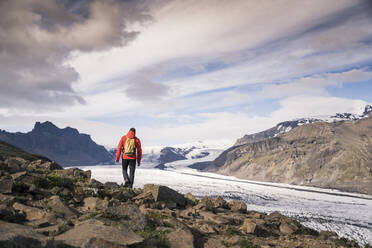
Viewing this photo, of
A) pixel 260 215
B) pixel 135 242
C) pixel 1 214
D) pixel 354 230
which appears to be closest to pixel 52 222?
pixel 1 214

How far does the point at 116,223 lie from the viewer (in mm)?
9695

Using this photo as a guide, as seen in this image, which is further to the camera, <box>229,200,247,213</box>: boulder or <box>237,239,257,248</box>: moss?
<box>229,200,247,213</box>: boulder

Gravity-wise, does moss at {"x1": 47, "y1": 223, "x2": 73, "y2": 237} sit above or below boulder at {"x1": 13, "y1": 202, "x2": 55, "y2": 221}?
below

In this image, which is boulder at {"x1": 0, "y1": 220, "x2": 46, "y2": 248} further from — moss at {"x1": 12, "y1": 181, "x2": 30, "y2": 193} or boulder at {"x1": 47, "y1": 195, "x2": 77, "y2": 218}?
moss at {"x1": 12, "y1": 181, "x2": 30, "y2": 193}

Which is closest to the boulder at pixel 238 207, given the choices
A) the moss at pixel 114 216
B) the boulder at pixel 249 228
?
the boulder at pixel 249 228

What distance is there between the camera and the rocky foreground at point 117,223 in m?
7.76

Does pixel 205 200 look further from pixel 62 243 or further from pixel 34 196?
pixel 62 243

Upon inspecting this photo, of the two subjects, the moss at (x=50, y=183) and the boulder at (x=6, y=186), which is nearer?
the boulder at (x=6, y=186)

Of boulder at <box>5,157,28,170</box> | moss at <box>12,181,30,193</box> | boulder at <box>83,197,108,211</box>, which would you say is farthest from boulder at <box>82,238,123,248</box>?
boulder at <box>5,157,28,170</box>

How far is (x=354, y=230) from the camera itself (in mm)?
122875

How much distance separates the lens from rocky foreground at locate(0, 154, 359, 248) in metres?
7.76

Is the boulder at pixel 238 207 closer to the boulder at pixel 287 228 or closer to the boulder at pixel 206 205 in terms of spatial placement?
the boulder at pixel 206 205

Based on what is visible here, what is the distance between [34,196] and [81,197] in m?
2.05

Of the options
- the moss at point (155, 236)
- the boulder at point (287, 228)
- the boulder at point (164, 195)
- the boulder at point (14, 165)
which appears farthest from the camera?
the boulder at point (14, 165)
